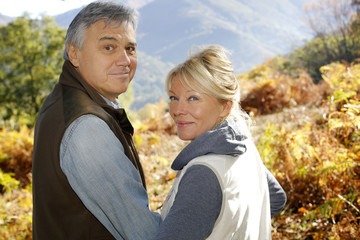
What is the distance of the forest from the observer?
11.0 ft

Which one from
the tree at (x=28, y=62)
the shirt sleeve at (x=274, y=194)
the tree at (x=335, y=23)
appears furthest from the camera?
the tree at (x=28, y=62)

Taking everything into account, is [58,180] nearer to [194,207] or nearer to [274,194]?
[194,207]

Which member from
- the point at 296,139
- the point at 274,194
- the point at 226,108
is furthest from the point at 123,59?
the point at 296,139

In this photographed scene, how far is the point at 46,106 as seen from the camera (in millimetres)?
1536

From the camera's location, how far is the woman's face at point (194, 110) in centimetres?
174

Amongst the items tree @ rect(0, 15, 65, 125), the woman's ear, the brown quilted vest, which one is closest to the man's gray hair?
the brown quilted vest

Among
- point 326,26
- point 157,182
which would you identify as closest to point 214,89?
point 157,182

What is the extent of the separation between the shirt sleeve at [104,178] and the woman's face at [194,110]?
0.49m

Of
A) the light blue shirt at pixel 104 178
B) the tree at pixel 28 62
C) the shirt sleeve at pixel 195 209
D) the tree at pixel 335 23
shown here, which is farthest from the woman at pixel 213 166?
the tree at pixel 28 62

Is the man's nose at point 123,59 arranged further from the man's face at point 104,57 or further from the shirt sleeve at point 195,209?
the shirt sleeve at point 195,209

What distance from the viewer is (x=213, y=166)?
49.8 inches

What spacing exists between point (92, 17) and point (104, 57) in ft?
0.72

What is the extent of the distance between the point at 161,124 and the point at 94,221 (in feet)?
25.9

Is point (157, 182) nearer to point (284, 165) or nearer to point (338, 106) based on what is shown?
point (284, 165)
